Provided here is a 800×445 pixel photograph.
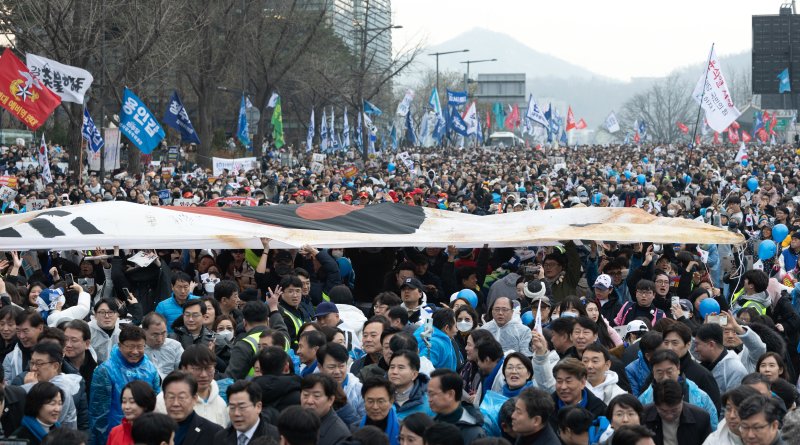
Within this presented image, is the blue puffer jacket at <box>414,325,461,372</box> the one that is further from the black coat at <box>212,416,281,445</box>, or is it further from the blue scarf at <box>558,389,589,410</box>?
the black coat at <box>212,416,281,445</box>

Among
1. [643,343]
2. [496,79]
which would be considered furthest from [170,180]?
[496,79]

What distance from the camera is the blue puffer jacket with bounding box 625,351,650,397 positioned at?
7824 mm

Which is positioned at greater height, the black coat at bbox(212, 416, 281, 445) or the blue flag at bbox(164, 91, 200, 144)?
the blue flag at bbox(164, 91, 200, 144)

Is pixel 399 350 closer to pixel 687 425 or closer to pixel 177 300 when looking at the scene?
pixel 687 425

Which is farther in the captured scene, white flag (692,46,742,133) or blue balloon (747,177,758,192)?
white flag (692,46,742,133)

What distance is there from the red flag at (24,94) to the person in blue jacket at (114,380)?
14809 mm

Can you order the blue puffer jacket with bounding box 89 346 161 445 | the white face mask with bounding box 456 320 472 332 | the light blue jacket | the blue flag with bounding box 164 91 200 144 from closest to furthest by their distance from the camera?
the light blue jacket < the blue puffer jacket with bounding box 89 346 161 445 < the white face mask with bounding box 456 320 472 332 < the blue flag with bounding box 164 91 200 144

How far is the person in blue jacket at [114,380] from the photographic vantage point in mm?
7309

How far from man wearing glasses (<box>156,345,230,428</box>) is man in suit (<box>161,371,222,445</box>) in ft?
0.97

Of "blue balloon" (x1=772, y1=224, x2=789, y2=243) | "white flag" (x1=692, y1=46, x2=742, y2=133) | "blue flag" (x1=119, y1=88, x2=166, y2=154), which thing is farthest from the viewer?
"white flag" (x1=692, y1=46, x2=742, y2=133)

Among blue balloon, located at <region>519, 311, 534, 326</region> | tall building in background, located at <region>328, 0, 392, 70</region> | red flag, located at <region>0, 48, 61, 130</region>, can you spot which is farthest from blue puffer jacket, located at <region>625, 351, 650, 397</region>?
tall building in background, located at <region>328, 0, 392, 70</region>

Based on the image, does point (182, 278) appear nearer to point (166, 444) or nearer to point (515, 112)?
point (166, 444)

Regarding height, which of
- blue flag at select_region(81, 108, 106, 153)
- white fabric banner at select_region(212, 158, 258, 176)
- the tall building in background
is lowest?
white fabric banner at select_region(212, 158, 258, 176)

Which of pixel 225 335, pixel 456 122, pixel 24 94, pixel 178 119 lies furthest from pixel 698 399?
pixel 456 122
